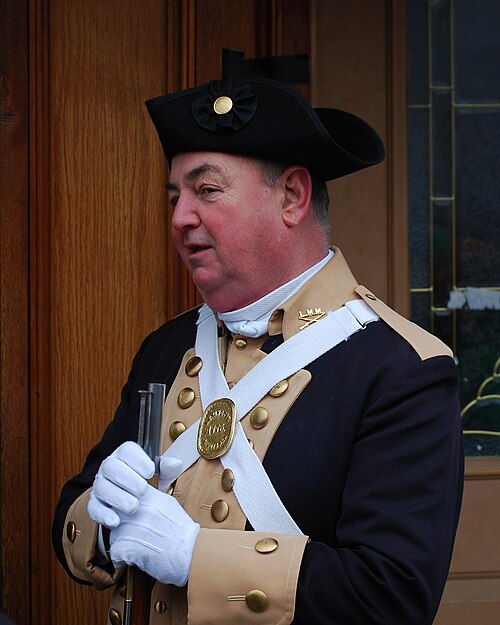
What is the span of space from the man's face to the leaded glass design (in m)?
1.17

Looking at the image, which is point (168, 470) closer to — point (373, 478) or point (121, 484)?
point (121, 484)

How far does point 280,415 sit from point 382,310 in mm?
319

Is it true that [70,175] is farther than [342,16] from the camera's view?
No

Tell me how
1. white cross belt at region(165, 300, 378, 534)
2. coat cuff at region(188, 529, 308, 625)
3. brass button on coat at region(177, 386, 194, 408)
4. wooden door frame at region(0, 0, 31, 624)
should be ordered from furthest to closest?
wooden door frame at region(0, 0, 31, 624) < brass button on coat at region(177, 386, 194, 408) < white cross belt at region(165, 300, 378, 534) < coat cuff at region(188, 529, 308, 625)

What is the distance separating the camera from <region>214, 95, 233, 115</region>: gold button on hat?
235cm

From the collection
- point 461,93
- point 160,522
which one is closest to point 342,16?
point 461,93

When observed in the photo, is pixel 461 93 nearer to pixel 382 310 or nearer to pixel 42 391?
pixel 382 310

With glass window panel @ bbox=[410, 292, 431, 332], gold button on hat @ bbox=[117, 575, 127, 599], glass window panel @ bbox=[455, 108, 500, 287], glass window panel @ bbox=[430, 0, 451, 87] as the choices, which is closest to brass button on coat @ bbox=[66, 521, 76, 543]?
gold button on hat @ bbox=[117, 575, 127, 599]

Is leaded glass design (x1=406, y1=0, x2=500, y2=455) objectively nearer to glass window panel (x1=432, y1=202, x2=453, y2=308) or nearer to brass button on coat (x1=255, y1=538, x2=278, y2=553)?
glass window panel (x1=432, y1=202, x2=453, y2=308)

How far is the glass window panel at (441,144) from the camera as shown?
3389 millimetres

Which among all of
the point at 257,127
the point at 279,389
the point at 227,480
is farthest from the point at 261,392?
the point at 257,127

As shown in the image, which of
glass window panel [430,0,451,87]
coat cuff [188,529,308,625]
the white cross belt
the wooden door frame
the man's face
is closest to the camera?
coat cuff [188,529,308,625]

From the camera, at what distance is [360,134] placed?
2490 millimetres

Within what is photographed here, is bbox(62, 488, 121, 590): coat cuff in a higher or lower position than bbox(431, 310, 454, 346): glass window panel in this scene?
lower
